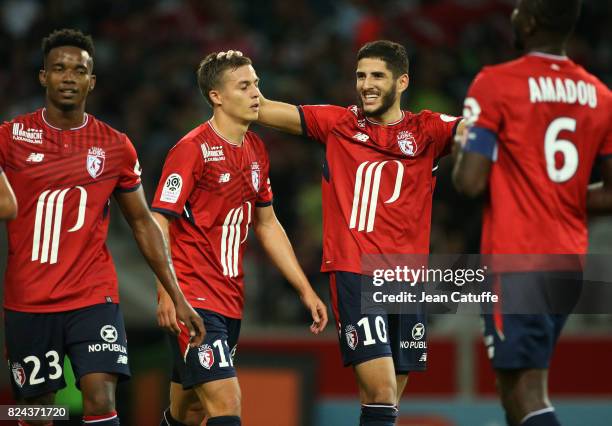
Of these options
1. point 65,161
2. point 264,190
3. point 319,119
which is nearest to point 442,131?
point 319,119

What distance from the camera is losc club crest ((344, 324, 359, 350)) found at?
6.38 m

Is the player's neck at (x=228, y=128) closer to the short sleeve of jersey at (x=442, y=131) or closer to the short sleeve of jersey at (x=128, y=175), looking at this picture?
the short sleeve of jersey at (x=128, y=175)

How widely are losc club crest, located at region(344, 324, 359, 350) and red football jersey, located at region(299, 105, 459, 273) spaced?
0.33 metres

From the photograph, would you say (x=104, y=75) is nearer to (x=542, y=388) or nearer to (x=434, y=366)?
(x=434, y=366)

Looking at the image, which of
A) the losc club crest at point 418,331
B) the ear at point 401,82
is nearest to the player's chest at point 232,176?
the ear at point 401,82

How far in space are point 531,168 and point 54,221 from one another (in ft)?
8.43

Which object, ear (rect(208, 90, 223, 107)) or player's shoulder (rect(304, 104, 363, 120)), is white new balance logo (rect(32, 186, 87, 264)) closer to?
Answer: ear (rect(208, 90, 223, 107))

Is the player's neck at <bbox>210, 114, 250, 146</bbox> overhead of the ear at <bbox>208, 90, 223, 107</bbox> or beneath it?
beneath

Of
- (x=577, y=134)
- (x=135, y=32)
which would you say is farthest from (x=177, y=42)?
(x=577, y=134)

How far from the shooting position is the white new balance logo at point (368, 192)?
656cm

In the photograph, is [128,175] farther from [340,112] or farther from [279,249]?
[340,112]

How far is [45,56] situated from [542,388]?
324 centimetres

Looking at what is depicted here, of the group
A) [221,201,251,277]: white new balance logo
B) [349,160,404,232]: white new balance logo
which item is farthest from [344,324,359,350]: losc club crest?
[221,201,251,277]: white new balance logo

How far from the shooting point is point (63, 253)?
602cm
